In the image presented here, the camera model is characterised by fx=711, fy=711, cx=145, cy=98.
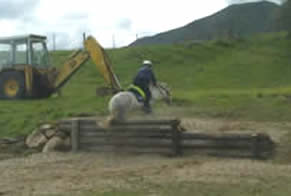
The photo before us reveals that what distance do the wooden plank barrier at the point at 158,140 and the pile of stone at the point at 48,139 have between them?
260 mm

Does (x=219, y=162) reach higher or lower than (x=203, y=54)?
lower

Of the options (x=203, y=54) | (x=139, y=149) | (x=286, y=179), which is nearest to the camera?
(x=286, y=179)

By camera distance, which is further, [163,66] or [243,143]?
[163,66]

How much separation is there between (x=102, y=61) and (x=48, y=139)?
30.6 feet

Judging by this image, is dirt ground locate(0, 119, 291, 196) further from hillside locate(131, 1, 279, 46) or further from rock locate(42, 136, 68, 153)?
hillside locate(131, 1, 279, 46)

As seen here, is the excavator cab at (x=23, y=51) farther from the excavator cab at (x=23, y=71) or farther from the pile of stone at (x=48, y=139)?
the pile of stone at (x=48, y=139)

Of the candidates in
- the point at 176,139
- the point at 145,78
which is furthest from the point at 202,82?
the point at 176,139

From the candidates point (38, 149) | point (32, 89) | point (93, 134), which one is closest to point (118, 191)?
point (93, 134)

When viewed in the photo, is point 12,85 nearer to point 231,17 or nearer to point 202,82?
point 202,82

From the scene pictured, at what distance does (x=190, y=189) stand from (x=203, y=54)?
42.9 metres

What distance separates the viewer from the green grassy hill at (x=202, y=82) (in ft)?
76.8

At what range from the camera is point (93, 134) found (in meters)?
18.4

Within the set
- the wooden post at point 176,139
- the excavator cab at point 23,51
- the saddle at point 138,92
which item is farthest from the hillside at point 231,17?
the wooden post at point 176,139

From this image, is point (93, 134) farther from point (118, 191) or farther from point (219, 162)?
point (118, 191)
